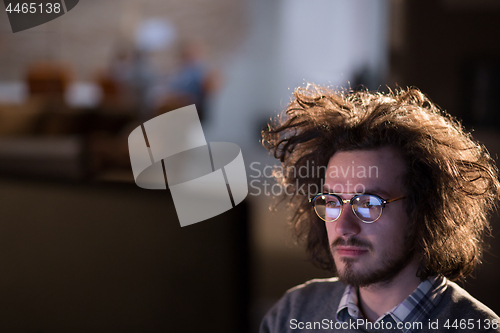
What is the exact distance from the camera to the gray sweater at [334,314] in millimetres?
1005

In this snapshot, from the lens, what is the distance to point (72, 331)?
143cm

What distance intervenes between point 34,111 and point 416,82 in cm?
359

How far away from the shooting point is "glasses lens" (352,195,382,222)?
1.06m

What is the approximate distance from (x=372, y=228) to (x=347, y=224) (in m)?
0.06

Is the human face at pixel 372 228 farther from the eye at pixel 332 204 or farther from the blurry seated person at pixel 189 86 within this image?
the blurry seated person at pixel 189 86

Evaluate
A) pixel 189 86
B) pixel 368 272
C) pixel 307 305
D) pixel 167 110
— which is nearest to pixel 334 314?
pixel 307 305

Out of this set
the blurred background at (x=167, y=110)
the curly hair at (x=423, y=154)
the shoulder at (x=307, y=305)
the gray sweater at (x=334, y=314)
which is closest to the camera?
the gray sweater at (x=334, y=314)

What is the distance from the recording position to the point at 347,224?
42.2 inches

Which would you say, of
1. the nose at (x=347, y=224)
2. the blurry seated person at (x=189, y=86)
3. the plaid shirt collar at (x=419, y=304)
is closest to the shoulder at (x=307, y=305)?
the plaid shirt collar at (x=419, y=304)

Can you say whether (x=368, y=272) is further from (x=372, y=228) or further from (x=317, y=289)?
(x=317, y=289)

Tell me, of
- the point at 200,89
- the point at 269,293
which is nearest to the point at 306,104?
the point at 269,293

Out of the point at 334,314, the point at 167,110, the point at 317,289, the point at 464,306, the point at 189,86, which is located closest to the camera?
the point at 464,306

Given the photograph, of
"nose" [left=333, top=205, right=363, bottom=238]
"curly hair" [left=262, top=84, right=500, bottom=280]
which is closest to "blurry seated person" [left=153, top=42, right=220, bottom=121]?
"curly hair" [left=262, top=84, right=500, bottom=280]

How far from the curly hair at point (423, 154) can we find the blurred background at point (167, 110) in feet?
1.44
